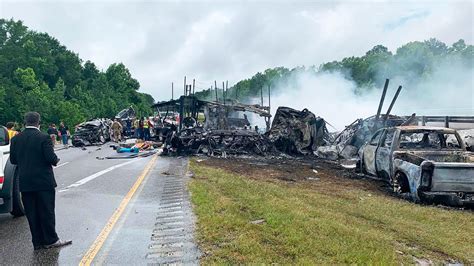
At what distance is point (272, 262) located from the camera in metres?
5.29

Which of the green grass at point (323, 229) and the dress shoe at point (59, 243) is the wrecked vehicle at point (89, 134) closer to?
the green grass at point (323, 229)

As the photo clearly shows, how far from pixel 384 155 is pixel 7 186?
8.54m

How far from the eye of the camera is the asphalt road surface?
5.77 m

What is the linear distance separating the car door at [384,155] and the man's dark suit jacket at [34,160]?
26.6ft

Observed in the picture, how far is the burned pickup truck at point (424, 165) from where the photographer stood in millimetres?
9273

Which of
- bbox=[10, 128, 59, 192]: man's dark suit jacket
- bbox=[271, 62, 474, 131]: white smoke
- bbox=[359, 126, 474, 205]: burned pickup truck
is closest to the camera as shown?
bbox=[10, 128, 59, 192]: man's dark suit jacket

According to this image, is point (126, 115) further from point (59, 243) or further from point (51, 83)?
point (51, 83)

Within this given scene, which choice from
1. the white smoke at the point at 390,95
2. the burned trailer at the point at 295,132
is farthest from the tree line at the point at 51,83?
the burned trailer at the point at 295,132

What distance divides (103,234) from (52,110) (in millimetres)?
39865

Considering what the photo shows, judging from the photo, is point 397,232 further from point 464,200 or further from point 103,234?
point 103,234

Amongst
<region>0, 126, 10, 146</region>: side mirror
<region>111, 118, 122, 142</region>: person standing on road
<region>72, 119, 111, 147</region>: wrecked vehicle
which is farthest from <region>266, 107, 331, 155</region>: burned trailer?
<region>0, 126, 10, 146</region>: side mirror

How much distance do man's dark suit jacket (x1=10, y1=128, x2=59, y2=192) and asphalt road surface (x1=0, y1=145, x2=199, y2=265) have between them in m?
0.87

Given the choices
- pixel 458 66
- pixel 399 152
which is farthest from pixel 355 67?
pixel 399 152

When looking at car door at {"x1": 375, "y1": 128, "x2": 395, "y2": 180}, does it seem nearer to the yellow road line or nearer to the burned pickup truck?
the burned pickup truck
